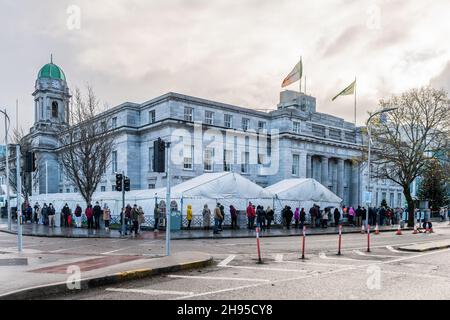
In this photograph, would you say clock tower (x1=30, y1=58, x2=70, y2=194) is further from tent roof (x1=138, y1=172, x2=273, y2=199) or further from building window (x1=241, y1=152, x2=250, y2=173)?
tent roof (x1=138, y1=172, x2=273, y2=199)

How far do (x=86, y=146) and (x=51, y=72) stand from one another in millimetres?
41776

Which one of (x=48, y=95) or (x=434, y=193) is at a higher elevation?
(x=48, y=95)

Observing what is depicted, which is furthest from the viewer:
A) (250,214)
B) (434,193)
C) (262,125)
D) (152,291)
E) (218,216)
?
(434,193)

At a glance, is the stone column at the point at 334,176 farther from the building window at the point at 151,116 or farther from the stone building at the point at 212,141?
the building window at the point at 151,116

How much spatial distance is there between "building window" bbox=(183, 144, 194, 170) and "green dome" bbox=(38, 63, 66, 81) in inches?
1279

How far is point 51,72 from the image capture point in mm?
66250

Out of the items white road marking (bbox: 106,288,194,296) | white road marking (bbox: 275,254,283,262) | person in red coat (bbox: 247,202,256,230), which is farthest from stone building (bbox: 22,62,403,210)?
white road marking (bbox: 106,288,194,296)

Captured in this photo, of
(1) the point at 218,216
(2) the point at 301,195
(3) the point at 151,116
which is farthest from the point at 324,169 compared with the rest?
(1) the point at 218,216

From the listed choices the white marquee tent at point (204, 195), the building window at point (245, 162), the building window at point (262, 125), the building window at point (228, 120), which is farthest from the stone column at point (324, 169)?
the white marquee tent at point (204, 195)

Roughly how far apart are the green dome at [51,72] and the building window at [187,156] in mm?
32475

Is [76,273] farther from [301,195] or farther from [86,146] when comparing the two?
[301,195]

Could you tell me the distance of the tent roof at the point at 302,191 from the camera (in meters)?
35.3
